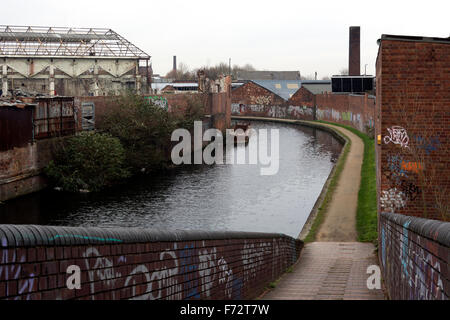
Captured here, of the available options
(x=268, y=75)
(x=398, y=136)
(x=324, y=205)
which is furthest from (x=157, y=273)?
(x=268, y=75)

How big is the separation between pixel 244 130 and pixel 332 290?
47736 millimetres

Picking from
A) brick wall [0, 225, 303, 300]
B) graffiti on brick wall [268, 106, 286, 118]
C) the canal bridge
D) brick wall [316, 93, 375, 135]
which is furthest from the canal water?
graffiti on brick wall [268, 106, 286, 118]

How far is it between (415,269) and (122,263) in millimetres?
2757

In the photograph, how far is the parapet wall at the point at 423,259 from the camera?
4316 mm

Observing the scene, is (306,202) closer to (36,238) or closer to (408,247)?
(408,247)

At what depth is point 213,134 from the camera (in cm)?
5378

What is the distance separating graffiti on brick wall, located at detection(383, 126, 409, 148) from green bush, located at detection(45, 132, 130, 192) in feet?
65.0

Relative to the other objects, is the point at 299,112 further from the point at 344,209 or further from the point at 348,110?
the point at 344,209

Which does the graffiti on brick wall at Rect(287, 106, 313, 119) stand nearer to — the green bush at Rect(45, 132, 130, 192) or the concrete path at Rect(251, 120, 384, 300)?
the green bush at Rect(45, 132, 130, 192)

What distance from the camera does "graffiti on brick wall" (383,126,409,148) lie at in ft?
38.4

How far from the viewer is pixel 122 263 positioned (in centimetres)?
515

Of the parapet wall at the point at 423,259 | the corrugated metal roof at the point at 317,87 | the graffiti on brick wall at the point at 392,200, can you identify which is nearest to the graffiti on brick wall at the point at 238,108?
the corrugated metal roof at the point at 317,87

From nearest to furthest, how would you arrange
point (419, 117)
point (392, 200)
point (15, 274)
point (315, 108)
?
point (15, 274), point (419, 117), point (392, 200), point (315, 108)

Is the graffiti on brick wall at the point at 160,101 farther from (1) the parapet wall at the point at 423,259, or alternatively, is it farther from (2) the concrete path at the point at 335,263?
(1) the parapet wall at the point at 423,259
